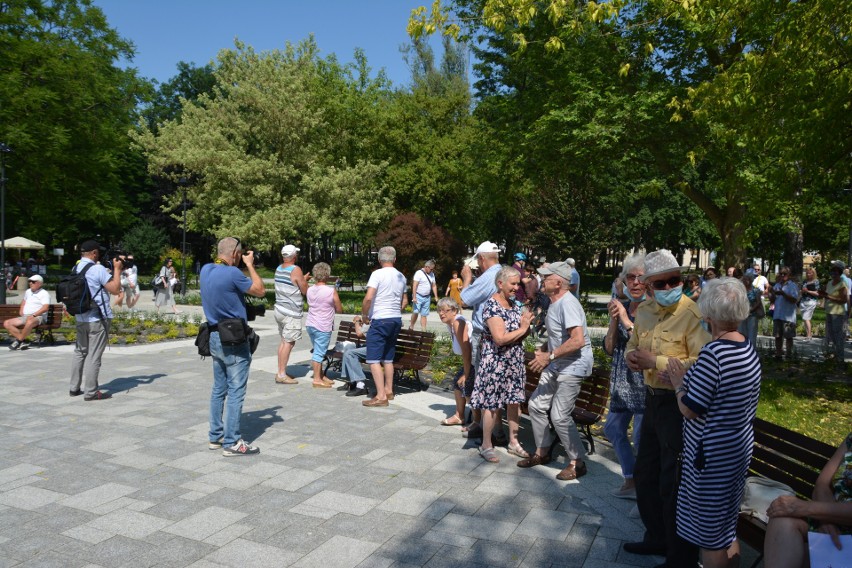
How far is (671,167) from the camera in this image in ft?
58.4

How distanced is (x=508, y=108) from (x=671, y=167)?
514cm

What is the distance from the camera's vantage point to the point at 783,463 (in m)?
4.00

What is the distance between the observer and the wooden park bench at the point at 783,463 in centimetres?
373

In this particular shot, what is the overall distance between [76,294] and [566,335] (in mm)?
6214

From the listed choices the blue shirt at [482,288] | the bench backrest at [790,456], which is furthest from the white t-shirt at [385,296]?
the bench backrest at [790,456]

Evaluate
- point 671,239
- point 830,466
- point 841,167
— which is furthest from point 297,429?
point 671,239

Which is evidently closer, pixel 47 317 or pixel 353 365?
pixel 353 365

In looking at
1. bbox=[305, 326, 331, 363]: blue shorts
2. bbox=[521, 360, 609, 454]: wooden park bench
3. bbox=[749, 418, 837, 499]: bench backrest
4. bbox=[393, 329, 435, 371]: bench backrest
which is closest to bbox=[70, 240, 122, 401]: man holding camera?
bbox=[305, 326, 331, 363]: blue shorts

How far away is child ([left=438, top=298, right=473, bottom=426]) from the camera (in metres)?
7.00

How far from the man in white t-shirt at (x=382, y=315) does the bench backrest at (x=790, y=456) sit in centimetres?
484

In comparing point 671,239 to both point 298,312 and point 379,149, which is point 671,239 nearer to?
point 379,149

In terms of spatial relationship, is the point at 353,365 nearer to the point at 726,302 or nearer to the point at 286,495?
the point at 286,495

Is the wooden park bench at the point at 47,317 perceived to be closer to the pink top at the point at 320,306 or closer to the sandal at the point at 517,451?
the pink top at the point at 320,306

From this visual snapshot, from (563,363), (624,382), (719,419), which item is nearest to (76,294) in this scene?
(563,363)
